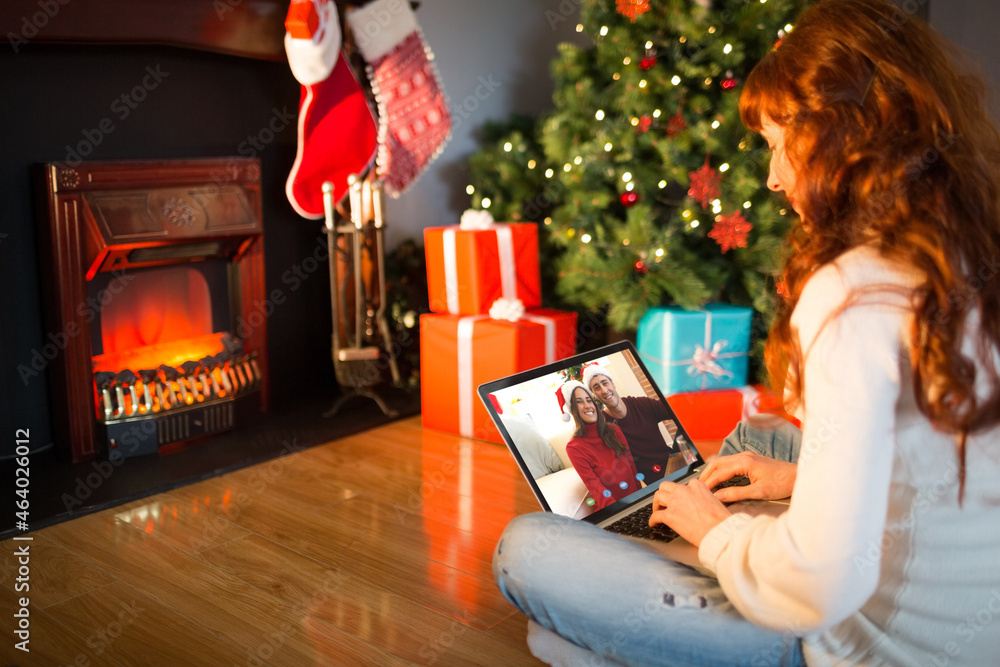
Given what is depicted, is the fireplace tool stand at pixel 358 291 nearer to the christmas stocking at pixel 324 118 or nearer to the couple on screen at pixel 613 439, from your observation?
the christmas stocking at pixel 324 118

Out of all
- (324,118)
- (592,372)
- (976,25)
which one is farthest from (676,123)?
(592,372)

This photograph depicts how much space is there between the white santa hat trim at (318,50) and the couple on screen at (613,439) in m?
1.71

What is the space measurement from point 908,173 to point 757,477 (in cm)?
59

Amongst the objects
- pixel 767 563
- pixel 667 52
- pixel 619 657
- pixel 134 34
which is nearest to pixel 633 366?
pixel 619 657

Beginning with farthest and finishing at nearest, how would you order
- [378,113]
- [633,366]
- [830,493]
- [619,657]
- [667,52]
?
[378,113]
[667,52]
[633,366]
[619,657]
[830,493]

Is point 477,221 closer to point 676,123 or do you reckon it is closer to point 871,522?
point 676,123

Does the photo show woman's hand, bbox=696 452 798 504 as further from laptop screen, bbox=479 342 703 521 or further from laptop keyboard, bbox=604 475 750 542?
laptop screen, bbox=479 342 703 521

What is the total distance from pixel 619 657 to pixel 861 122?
68cm

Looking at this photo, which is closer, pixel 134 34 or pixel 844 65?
pixel 844 65

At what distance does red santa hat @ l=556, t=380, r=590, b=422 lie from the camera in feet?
4.75

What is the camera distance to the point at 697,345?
109 inches

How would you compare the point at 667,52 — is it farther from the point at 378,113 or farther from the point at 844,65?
the point at 844,65

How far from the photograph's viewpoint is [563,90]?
3.09m

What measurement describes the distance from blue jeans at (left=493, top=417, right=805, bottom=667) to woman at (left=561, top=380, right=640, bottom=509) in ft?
1.04
